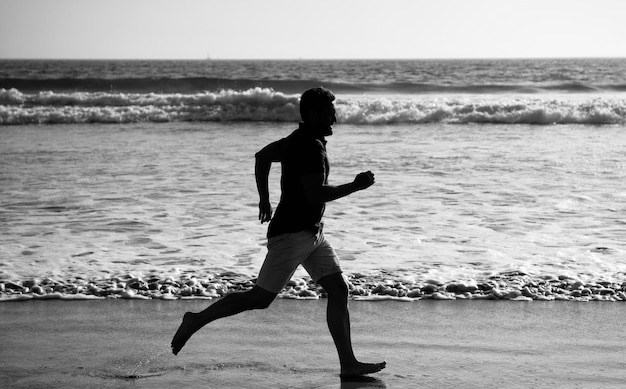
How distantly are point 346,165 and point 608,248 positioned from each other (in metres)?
7.23

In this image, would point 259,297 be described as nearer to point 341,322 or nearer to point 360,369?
point 341,322

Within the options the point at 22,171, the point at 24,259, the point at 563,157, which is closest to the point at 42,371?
the point at 24,259

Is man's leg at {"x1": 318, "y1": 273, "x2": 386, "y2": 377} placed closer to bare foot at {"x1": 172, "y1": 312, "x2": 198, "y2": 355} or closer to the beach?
the beach

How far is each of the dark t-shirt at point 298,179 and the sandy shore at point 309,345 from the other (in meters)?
0.88

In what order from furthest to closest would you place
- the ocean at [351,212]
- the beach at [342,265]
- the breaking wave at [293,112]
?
the breaking wave at [293,112], the ocean at [351,212], the beach at [342,265]

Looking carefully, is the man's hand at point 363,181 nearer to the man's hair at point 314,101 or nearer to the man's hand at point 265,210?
the man's hair at point 314,101

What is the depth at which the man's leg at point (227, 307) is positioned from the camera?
4.27 m

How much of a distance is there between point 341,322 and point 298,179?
32.6 inches

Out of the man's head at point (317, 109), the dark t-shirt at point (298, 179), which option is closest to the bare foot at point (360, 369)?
the dark t-shirt at point (298, 179)

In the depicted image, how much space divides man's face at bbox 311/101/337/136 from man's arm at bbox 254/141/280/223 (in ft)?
0.80

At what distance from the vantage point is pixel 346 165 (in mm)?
14508

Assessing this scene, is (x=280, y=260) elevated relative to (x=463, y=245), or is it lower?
elevated

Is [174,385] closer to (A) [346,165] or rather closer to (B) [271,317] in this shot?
(B) [271,317]

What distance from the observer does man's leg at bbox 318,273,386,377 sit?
14.1 ft
